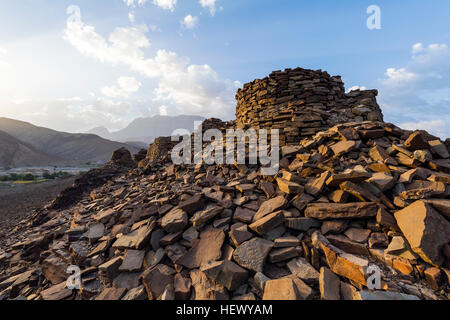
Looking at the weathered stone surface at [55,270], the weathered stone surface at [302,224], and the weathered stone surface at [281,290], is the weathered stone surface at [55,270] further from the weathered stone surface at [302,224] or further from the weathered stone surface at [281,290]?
the weathered stone surface at [302,224]

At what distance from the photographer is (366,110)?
6.63 meters

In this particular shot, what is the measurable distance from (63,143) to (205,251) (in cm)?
12105

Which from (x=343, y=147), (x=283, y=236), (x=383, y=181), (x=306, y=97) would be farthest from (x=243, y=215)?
(x=306, y=97)

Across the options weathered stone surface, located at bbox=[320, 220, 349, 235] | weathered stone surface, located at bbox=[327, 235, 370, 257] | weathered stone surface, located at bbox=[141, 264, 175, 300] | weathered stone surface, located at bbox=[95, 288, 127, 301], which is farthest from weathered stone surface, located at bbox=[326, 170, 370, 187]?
weathered stone surface, located at bbox=[95, 288, 127, 301]

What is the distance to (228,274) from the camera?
2.38 meters

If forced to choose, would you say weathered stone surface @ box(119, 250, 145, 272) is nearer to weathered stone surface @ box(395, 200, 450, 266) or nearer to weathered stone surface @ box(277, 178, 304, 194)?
weathered stone surface @ box(277, 178, 304, 194)

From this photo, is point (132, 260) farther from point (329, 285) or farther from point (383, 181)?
point (383, 181)

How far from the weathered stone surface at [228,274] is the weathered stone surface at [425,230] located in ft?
6.99

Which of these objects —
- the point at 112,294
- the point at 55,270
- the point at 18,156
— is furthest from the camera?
the point at 18,156

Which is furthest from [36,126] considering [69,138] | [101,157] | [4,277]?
[4,277]

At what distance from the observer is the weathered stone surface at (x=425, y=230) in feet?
7.09
